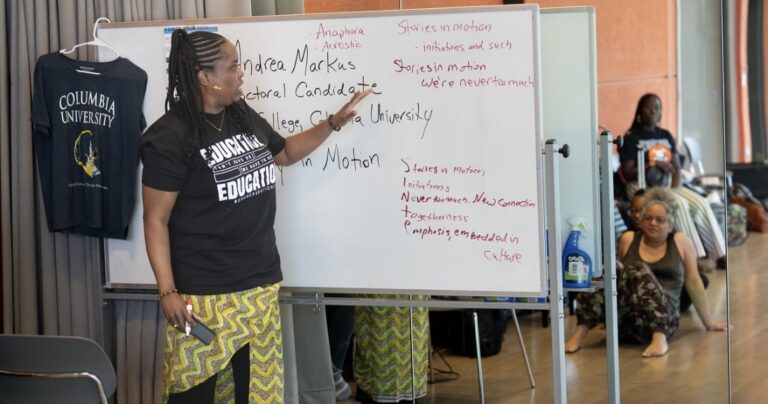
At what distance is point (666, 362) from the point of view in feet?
12.4

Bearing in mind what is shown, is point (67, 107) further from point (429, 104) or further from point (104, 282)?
point (429, 104)

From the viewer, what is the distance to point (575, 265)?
10.6ft

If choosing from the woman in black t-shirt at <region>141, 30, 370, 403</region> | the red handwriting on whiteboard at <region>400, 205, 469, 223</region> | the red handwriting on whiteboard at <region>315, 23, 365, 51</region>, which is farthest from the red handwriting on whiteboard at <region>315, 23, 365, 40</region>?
the red handwriting on whiteboard at <region>400, 205, 469, 223</region>

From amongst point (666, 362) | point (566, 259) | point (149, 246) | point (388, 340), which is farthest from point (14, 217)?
point (666, 362)

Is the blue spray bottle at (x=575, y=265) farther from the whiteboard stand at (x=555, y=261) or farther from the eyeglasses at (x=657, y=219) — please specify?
the eyeglasses at (x=657, y=219)

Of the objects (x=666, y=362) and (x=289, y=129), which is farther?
(x=666, y=362)

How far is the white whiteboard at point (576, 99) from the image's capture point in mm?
3266

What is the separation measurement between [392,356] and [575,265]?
881 millimetres

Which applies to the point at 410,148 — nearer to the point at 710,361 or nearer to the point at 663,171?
the point at 663,171

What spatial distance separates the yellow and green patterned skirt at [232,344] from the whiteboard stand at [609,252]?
1011 mm

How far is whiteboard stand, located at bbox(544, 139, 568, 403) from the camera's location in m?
3.00

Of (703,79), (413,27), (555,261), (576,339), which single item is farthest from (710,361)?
(413,27)

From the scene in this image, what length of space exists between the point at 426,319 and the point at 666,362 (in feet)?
2.87

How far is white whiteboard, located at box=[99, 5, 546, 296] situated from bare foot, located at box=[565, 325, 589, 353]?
621mm
